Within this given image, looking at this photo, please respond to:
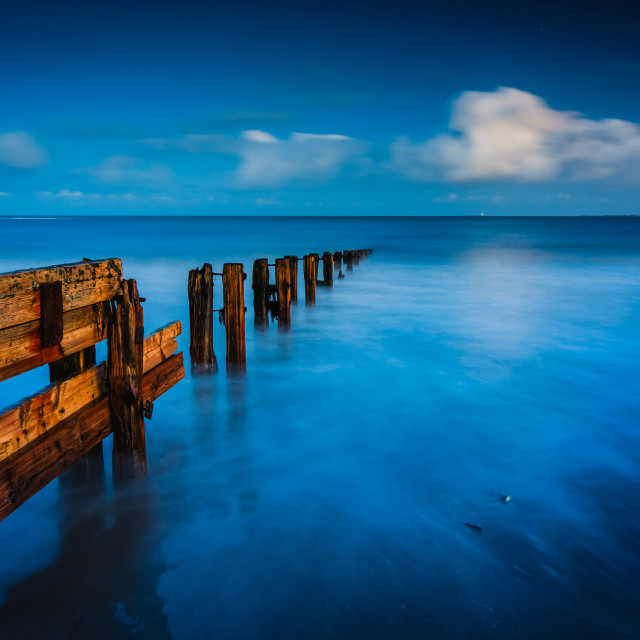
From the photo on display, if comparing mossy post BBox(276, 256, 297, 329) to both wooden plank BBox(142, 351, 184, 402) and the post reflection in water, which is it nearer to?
wooden plank BBox(142, 351, 184, 402)

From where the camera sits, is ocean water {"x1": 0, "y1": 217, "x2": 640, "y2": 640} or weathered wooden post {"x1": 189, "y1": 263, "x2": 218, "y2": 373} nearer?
ocean water {"x1": 0, "y1": 217, "x2": 640, "y2": 640}

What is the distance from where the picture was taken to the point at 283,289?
9516 mm

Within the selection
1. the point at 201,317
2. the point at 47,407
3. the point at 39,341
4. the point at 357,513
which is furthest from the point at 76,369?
the point at 201,317

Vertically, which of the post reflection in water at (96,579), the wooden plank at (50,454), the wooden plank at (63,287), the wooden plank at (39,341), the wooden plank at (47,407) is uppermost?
the wooden plank at (63,287)

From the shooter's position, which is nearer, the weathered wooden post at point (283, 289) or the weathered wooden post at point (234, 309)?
the weathered wooden post at point (234, 309)

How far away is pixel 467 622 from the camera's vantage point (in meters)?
2.95

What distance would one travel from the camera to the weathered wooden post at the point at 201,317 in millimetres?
6331

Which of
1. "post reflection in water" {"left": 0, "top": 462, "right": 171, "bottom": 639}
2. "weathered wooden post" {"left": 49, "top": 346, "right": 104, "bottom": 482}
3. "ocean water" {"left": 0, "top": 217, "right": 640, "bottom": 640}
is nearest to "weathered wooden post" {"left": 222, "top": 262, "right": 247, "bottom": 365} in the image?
"ocean water" {"left": 0, "top": 217, "right": 640, "bottom": 640}

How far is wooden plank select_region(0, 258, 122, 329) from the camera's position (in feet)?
9.07

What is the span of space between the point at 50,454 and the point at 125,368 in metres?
0.78

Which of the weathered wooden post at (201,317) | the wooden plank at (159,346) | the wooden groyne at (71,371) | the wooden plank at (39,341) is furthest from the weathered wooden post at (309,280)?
the wooden plank at (39,341)

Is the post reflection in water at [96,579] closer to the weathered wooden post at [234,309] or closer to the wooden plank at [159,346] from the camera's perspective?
the wooden plank at [159,346]

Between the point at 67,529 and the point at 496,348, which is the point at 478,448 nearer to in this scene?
the point at 67,529

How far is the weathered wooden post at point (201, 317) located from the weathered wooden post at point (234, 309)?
0.23 m
